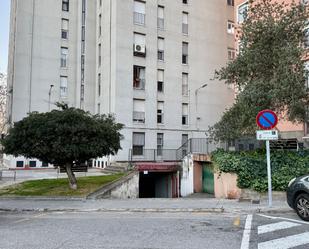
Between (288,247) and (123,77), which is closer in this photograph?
(288,247)

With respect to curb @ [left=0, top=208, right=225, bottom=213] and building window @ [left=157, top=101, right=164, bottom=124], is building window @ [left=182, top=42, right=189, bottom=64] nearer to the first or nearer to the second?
building window @ [left=157, top=101, right=164, bottom=124]

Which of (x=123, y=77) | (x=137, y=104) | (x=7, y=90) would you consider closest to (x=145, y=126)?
(x=137, y=104)

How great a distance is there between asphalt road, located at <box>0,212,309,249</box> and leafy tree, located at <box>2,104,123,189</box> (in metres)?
3.72

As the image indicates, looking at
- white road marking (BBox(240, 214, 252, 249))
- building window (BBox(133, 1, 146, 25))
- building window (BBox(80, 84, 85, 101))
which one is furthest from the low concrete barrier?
building window (BBox(80, 84, 85, 101))

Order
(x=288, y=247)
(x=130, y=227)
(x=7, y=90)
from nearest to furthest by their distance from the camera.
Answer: (x=288, y=247) → (x=130, y=227) → (x=7, y=90)

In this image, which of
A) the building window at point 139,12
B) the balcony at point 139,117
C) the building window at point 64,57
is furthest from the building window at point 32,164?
the building window at point 139,12

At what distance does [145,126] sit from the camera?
97.4 feet

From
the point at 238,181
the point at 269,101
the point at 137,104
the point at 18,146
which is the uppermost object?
the point at 137,104

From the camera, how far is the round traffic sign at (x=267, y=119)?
10.7m

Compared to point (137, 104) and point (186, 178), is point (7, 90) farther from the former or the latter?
point (186, 178)

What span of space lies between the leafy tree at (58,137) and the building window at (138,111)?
15185mm

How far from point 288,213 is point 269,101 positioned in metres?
4.76

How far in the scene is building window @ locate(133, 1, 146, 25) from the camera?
30.1 meters

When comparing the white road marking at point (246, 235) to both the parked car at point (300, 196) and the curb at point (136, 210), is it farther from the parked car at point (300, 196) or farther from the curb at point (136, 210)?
the curb at point (136, 210)
